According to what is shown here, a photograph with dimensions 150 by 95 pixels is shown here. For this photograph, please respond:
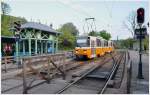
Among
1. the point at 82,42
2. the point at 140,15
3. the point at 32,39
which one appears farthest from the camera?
the point at 32,39

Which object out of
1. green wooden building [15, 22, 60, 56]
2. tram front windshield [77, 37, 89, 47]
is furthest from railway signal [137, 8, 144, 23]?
green wooden building [15, 22, 60, 56]

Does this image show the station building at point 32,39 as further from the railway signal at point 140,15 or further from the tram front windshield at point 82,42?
the railway signal at point 140,15

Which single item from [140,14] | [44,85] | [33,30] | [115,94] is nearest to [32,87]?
[44,85]

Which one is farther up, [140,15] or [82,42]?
[140,15]

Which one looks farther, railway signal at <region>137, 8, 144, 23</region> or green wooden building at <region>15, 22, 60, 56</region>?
green wooden building at <region>15, 22, 60, 56</region>

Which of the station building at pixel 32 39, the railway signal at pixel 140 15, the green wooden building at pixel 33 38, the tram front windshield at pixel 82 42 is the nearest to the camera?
the railway signal at pixel 140 15

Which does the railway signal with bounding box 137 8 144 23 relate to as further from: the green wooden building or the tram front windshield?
the green wooden building

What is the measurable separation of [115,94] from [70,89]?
1.88 metres

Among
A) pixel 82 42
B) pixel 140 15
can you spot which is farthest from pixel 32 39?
pixel 140 15

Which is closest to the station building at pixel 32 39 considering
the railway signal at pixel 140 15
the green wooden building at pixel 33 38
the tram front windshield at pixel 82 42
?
the green wooden building at pixel 33 38

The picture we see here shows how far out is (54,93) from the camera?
1026 centimetres

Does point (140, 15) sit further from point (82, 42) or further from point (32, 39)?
point (32, 39)

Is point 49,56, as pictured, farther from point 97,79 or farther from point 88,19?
point 88,19

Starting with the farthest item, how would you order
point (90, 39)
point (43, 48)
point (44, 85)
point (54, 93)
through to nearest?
point (43, 48) < point (90, 39) < point (44, 85) < point (54, 93)
